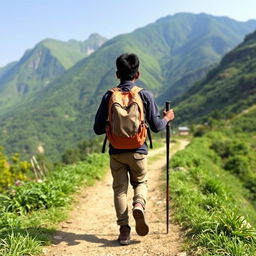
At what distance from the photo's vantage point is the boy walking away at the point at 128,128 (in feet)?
15.3

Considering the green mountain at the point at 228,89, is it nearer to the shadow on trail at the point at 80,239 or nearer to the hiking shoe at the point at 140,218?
the shadow on trail at the point at 80,239

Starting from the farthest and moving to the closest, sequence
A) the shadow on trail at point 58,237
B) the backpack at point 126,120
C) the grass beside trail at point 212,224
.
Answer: the shadow on trail at point 58,237, the backpack at point 126,120, the grass beside trail at point 212,224

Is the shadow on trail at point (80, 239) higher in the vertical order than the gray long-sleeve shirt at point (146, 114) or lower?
lower

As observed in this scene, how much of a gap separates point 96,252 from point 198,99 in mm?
167711

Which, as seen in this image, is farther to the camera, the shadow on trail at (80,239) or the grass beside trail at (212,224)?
the shadow on trail at (80,239)

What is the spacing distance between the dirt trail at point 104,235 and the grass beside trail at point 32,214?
254 mm

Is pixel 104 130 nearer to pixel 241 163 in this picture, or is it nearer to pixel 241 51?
pixel 241 163

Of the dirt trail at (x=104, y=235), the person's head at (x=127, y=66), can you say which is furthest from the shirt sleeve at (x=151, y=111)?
the dirt trail at (x=104, y=235)

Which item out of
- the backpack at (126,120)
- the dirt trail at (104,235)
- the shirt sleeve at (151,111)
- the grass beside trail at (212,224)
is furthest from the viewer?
the dirt trail at (104,235)

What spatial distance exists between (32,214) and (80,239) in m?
1.62

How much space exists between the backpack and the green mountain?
355ft

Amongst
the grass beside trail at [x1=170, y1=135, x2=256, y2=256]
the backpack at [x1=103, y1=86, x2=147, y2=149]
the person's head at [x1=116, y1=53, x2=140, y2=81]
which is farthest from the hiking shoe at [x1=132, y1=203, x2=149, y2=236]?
the person's head at [x1=116, y1=53, x2=140, y2=81]

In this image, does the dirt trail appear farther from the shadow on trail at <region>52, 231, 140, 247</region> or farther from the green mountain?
the green mountain

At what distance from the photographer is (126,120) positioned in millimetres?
4605
